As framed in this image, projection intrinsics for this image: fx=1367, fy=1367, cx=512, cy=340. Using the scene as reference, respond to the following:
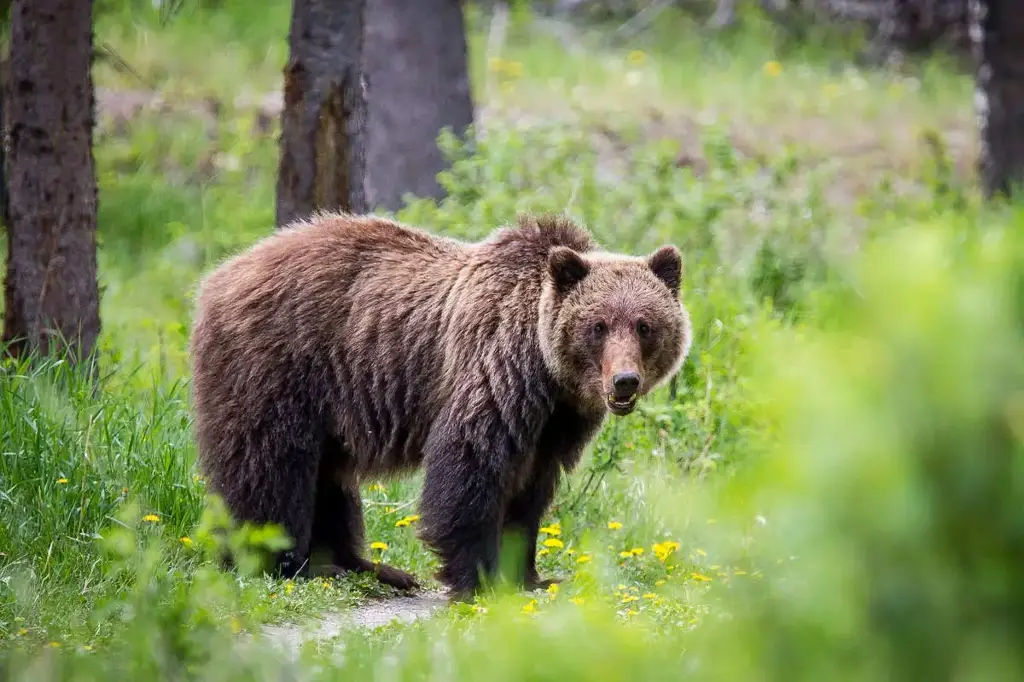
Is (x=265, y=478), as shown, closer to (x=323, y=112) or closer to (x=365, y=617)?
(x=365, y=617)

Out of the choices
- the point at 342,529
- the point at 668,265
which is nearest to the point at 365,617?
the point at 342,529

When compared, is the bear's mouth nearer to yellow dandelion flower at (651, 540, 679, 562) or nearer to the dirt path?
yellow dandelion flower at (651, 540, 679, 562)

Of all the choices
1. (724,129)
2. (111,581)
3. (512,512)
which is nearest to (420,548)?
(512,512)

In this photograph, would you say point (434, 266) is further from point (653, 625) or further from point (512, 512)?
point (653, 625)

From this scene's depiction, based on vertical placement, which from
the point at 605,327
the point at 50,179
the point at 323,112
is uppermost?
the point at 323,112

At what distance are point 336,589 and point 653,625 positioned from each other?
5.37 ft

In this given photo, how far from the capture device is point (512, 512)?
19.9ft

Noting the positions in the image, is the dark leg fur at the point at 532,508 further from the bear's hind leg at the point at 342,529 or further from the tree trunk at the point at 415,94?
the tree trunk at the point at 415,94

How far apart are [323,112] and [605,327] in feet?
8.69

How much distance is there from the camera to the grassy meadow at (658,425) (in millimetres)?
2018

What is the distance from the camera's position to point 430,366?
235 inches

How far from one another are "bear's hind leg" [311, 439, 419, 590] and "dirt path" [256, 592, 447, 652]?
0.52 feet

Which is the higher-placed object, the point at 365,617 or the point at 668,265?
the point at 668,265

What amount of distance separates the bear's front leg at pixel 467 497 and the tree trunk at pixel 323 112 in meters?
2.45
